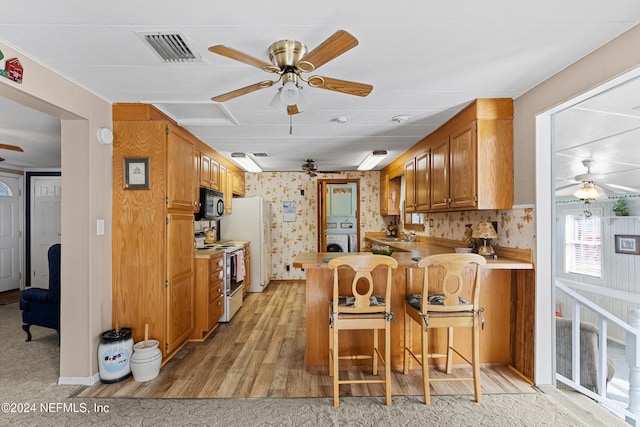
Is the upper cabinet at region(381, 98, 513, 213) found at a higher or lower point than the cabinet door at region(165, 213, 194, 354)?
higher

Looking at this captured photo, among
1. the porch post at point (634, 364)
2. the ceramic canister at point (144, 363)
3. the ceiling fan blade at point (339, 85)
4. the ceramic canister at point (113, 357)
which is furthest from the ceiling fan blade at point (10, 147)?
the porch post at point (634, 364)

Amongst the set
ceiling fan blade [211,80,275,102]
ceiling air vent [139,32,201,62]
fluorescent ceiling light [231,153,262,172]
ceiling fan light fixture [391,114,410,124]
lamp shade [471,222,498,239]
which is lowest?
lamp shade [471,222,498,239]

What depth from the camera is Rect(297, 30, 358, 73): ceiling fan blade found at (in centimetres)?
146

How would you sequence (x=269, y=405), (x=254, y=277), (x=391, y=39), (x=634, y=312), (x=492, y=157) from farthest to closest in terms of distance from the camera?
(x=254, y=277) < (x=492, y=157) < (x=634, y=312) < (x=269, y=405) < (x=391, y=39)

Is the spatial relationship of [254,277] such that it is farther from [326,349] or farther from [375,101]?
[375,101]

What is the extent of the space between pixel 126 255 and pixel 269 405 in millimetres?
1734

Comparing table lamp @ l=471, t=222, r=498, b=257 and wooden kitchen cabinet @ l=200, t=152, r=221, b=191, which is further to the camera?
wooden kitchen cabinet @ l=200, t=152, r=221, b=191

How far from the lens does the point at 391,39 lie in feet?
5.99

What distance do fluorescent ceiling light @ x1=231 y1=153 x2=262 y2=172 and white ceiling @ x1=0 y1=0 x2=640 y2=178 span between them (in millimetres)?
1641

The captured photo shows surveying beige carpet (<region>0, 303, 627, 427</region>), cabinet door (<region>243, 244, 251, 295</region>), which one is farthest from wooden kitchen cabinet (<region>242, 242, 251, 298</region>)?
beige carpet (<region>0, 303, 627, 427</region>)

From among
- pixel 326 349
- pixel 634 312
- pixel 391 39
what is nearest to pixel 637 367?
pixel 634 312

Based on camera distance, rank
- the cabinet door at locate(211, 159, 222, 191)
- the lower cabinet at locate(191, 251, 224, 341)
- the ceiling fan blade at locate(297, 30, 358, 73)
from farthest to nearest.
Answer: the cabinet door at locate(211, 159, 222, 191)
the lower cabinet at locate(191, 251, 224, 341)
the ceiling fan blade at locate(297, 30, 358, 73)

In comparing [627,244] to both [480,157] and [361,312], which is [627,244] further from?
[361,312]

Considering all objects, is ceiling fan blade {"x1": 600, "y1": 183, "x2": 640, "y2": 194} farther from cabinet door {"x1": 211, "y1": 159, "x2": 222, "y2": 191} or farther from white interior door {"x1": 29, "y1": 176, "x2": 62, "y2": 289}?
white interior door {"x1": 29, "y1": 176, "x2": 62, "y2": 289}
